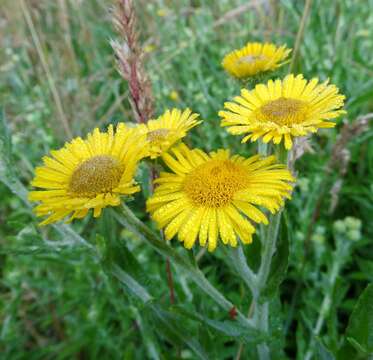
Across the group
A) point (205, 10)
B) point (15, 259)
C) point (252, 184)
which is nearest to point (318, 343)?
point (252, 184)

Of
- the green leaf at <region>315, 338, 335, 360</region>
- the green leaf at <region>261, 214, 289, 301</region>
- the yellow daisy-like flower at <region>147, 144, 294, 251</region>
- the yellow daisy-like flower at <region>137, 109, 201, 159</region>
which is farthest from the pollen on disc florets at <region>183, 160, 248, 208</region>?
the green leaf at <region>315, 338, 335, 360</region>

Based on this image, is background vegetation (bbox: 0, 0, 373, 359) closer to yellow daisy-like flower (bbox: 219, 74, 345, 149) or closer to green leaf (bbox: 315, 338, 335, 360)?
green leaf (bbox: 315, 338, 335, 360)

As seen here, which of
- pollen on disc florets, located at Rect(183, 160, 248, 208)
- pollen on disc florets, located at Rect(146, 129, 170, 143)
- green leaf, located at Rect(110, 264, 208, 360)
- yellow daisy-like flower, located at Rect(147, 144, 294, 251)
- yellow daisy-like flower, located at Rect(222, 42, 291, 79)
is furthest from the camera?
yellow daisy-like flower, located at Rect(222, 42, 291, 79)

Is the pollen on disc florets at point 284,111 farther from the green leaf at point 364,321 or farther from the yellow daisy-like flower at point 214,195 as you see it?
the green leaf at point 364,321

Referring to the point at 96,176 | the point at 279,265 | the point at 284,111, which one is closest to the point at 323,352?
the point at 279,265

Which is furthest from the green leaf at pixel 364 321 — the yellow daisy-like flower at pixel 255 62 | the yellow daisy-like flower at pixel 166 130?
the yellow daisy-like flower at pixel 255 62

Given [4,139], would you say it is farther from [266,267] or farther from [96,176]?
[266,267]

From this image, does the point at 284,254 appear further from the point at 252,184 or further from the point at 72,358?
the point at 72,358
